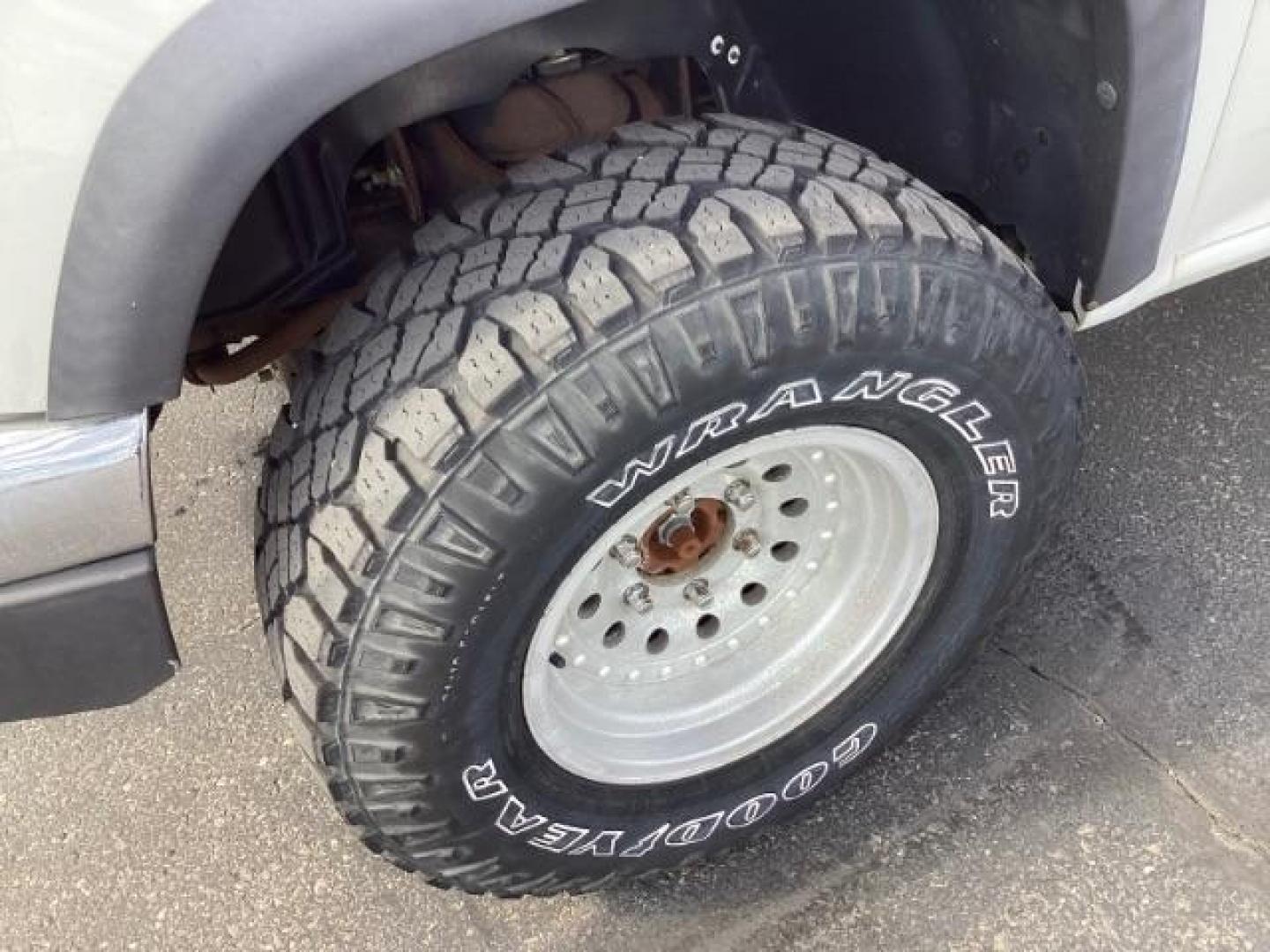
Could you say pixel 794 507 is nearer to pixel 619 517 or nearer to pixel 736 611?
pixel 736 611

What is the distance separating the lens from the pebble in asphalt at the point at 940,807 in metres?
2.11

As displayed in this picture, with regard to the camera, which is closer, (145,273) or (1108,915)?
(145,273)

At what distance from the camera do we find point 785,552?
2.10 m

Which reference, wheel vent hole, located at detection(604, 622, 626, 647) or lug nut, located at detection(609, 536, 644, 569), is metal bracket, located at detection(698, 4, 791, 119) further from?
wheel vent hole, located at detection(604, 622, 626, 647)

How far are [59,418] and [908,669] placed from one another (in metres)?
1.27

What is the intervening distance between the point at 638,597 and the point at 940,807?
2.16ft

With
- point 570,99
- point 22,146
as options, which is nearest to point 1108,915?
point 570,99

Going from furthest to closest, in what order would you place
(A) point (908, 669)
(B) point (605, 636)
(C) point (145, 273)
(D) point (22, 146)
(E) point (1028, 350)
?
(A) point (908, 669)
(B) point (605, 636)
(E) point (1028, 350)
(C) point (145, 273)
(D) point (22, 146)

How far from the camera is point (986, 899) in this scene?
6.90 ft

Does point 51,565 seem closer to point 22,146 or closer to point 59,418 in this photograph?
point 59,418

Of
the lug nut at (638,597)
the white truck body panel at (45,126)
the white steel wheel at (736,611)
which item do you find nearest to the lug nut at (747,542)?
the white steel wheel at (736,611)

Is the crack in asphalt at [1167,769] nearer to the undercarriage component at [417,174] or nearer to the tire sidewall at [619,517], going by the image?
the tire sidewall at [619,517]

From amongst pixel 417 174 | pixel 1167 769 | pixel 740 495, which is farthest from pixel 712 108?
pixel 1167 769

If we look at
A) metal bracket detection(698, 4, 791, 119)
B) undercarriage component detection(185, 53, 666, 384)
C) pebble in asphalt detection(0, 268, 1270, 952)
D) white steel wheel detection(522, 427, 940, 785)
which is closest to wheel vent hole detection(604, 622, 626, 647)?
white steel wheel detection(522, 427, 940, 785)
